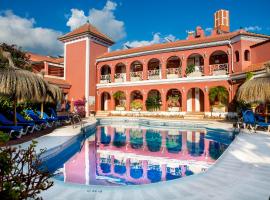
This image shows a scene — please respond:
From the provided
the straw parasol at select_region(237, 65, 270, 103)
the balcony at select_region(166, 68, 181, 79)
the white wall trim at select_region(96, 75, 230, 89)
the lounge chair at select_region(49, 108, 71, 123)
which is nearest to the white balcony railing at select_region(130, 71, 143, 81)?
the white wall trim at select_region(96, 75, 230, 89)

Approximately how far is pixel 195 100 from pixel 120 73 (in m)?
9.34

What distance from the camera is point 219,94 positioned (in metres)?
20.0

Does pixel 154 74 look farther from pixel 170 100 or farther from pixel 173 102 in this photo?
pixel 173 102

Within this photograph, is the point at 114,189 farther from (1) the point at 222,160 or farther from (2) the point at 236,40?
(2) the point at 236,40

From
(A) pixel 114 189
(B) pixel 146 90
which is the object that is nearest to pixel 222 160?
(A) pixel 114 189

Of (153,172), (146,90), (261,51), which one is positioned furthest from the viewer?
(146,90)

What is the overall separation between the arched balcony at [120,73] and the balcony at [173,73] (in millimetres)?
5159

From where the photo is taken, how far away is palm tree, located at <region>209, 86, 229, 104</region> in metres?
20.0

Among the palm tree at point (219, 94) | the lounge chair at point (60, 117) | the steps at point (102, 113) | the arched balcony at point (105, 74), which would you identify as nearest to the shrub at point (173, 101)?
the palm tree at point (219, 94)

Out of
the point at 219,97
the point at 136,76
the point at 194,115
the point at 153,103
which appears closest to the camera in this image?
the point at 219,97

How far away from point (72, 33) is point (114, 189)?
87.7ft

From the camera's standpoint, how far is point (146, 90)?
80.9 feet

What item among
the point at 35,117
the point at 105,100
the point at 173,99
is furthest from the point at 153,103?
the point at 35,117

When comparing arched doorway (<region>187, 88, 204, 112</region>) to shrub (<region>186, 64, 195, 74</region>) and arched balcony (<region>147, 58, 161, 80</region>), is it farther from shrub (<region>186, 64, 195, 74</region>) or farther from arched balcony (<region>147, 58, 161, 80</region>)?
arched balcony (<region>147, 58, 161, 80</region>)
